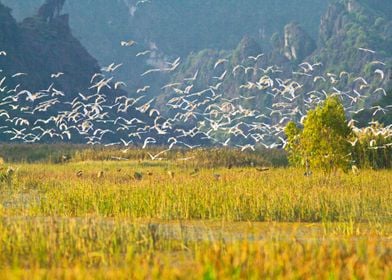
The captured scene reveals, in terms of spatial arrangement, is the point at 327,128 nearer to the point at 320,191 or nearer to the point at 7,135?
the point at 320,191

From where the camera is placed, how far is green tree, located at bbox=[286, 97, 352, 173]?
42875mm

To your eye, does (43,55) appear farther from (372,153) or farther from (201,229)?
(201,229)

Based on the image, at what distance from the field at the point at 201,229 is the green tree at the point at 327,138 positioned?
513 cm

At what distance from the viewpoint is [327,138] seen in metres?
43.5

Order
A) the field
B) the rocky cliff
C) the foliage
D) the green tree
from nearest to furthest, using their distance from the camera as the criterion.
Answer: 1. the field
2. the green tree
3. the foliage
4. the rocky cliff

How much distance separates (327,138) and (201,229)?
75.8 feet

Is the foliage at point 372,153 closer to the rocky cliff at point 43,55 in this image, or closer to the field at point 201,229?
the field at point 201,229

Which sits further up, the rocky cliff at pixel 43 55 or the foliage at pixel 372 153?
the rocky cliff at pixel 43 55

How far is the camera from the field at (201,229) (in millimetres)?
14844

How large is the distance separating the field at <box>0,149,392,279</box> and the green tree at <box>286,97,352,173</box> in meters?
5.13

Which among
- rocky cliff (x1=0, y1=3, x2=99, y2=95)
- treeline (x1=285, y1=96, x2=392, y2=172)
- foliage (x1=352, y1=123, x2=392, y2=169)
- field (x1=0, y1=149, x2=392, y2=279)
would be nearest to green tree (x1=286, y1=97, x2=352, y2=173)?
treeline (x1=285, y1=96, x2=392, y2=172)

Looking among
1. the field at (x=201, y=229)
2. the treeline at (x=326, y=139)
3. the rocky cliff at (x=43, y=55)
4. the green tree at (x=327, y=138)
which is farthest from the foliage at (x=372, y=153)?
the rocky cliff at (x=43, y=55)

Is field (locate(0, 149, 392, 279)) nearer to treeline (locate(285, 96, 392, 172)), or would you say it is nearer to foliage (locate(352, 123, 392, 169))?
treeline (locate(285, 96, 392, 172))

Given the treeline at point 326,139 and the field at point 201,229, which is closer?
the field at point 201,229
